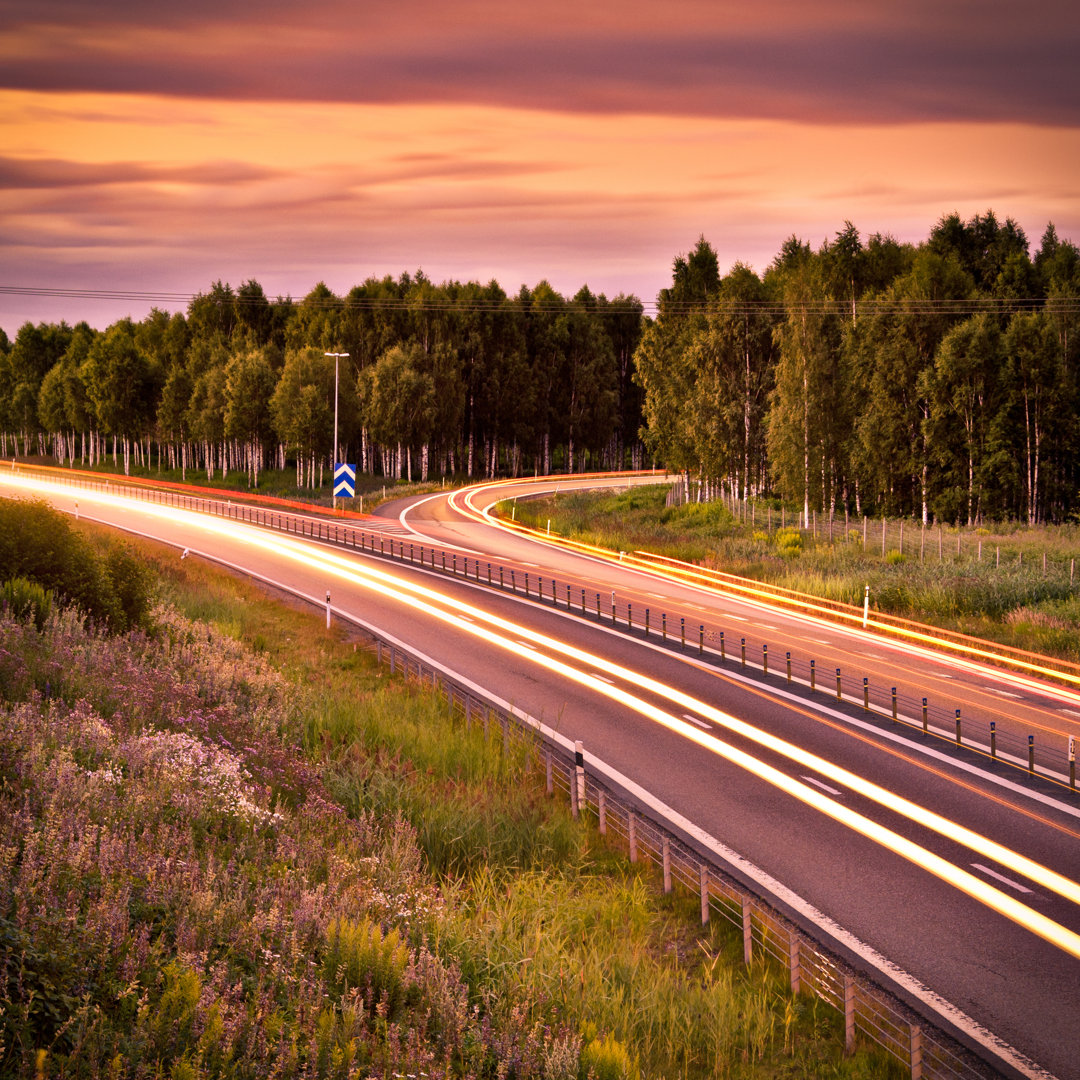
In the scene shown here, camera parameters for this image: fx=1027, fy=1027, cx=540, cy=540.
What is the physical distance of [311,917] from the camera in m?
7.63

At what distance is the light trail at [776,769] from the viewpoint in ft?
40.3

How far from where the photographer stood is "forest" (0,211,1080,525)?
197ft

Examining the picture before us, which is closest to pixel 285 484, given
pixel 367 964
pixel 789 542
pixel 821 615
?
pixel 789 542

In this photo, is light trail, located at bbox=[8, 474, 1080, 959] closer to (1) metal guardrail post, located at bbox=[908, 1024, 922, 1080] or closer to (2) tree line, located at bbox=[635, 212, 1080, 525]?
(1) metal guardrail post, located at bbox=[908, 1024, 922, 1080]

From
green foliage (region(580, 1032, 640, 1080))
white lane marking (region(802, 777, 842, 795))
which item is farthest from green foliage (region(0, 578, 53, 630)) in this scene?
green foliage (region(580, 1032, 640, 1080))

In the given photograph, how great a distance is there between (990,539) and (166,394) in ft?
265

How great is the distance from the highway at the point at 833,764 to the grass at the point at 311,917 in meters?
1.85

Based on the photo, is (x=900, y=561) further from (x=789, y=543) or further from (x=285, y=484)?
(x=285, y=484)

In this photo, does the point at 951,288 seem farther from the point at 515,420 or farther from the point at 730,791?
the point at 730,791

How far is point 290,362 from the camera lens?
9094 cm

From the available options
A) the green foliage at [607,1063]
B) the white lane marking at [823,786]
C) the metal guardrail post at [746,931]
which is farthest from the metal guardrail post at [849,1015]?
Answer: the white lane marking at [823,786]

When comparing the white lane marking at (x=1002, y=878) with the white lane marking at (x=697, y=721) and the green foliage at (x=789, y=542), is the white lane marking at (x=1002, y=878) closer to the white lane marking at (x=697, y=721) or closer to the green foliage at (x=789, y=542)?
the white lane marking at (x=697, y=721)

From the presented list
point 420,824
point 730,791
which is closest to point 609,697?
point 730,791

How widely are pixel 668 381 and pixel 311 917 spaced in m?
66.7
